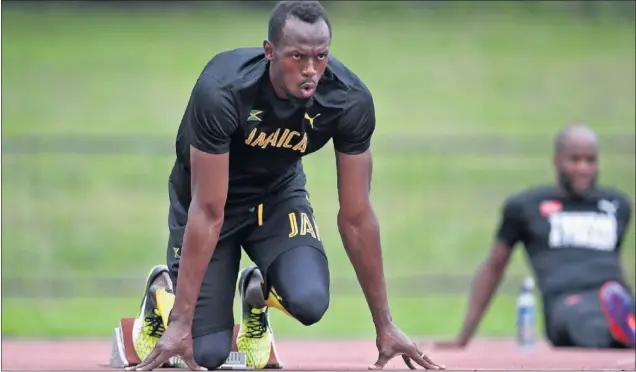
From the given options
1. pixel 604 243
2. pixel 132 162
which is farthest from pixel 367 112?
pixel 132 162

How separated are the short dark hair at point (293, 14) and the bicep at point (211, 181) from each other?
64 cm

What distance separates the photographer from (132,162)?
17.9 meters

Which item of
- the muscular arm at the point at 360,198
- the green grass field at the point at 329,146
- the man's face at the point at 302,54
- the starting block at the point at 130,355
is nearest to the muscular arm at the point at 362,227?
the muscular arm at the point at 360,198

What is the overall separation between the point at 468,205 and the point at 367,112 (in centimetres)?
988

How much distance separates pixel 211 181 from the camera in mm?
6793

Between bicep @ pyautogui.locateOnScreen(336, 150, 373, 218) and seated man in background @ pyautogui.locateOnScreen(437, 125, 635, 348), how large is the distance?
3667 millimetres

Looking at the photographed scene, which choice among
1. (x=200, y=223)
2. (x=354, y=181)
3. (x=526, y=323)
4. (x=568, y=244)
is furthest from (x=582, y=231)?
(x=200, y=223)

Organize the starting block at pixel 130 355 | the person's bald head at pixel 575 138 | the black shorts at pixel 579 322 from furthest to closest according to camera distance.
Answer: the person's bald head at pixel 575 138, the black shorts at pixel 579 322, the starting block at pixel 130 355

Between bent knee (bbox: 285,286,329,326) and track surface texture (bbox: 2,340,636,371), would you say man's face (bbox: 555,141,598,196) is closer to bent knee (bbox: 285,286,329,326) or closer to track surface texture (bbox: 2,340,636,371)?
track surface texture (bbox: 2,340,636,371)

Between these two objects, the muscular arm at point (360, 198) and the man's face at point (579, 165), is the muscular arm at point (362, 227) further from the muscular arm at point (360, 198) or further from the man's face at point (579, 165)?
the man's face at point (579, 165)

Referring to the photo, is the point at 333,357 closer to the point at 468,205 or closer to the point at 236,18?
the point at 468,205

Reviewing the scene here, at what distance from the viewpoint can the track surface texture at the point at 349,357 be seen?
27.8 feet

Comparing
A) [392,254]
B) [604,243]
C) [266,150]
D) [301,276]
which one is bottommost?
[392,254]

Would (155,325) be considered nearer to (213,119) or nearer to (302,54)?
(213,119)
